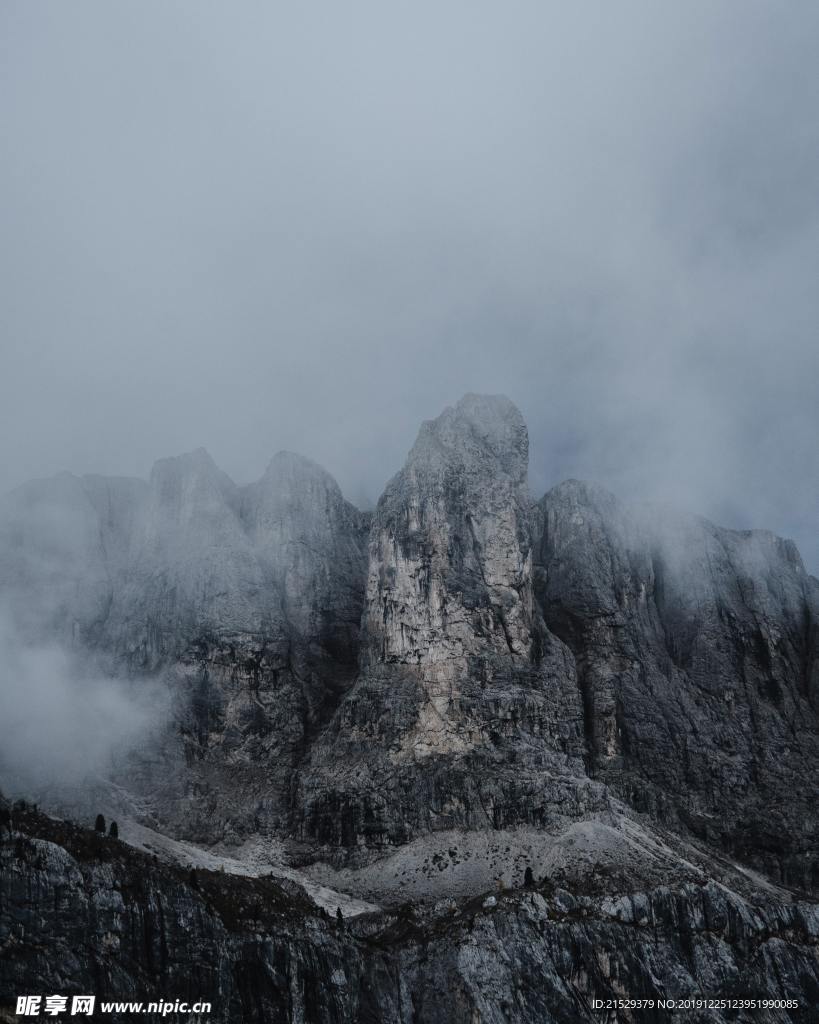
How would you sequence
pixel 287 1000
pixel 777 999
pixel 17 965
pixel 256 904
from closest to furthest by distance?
1. pixel 17 965
2. pixel 287 1000
3. pixel 256 904
4. pixel 777 999

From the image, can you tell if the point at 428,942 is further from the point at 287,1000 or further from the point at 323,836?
the point at 323,836

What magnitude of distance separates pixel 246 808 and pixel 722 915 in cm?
8758

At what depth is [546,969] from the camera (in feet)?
487

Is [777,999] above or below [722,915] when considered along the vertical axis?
below

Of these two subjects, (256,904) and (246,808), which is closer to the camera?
(256,904)

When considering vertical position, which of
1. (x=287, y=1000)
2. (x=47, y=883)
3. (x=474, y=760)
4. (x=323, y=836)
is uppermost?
(x=474, y=760)

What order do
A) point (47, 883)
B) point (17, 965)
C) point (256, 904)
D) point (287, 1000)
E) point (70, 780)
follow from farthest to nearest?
point (70, 780) < point (256, 904) < point (287, 1000) < point (47, 883) < point (17, 965)

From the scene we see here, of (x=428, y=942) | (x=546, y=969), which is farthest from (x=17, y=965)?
(x=546, y=969)

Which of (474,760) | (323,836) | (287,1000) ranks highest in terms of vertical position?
(474,760)

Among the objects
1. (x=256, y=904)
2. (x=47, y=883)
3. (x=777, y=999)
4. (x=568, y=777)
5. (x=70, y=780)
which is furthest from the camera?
(x=568, y=777)

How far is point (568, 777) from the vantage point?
196 metres

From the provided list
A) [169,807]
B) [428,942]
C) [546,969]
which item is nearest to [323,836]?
[169,807]

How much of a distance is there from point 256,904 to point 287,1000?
1503cm

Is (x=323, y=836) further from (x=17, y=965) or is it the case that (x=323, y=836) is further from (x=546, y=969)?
(x=17, y=965)
